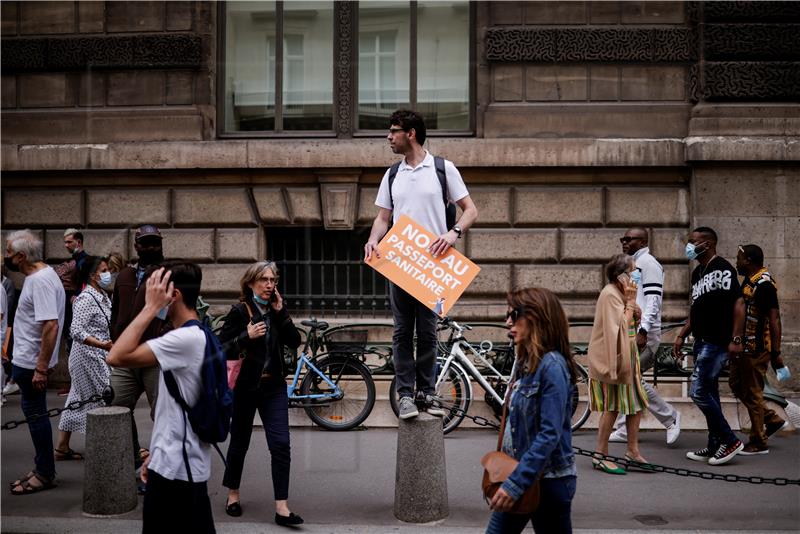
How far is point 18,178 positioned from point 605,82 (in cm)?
806

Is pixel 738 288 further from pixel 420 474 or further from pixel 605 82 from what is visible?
pixel 605 82

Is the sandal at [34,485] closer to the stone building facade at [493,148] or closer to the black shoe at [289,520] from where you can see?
the black shoe at [289,520]

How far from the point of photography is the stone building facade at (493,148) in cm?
1130

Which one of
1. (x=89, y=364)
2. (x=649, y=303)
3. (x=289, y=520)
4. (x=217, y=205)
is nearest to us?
(x=289, y=520)

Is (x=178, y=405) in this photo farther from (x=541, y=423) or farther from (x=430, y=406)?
(x=430, y=406)

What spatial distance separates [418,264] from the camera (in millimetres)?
5859

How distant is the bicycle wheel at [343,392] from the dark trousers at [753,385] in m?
3.39

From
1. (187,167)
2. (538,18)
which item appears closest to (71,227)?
(187,167)

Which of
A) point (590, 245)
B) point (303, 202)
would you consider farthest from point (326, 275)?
point (590, 245)

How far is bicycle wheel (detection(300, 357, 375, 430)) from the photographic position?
28.6ft

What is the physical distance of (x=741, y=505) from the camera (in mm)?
6344

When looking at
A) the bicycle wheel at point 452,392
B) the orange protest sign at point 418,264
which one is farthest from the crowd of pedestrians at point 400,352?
the bicycle wheel at point 452,392

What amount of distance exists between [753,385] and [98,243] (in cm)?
843

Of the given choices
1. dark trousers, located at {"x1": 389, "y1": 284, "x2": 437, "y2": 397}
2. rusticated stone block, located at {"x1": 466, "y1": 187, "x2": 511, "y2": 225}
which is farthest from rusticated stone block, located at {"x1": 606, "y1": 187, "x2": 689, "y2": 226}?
dark trousers, located at {"x1": 389, "y1": 284, "x2": 437, "y2": 397}
